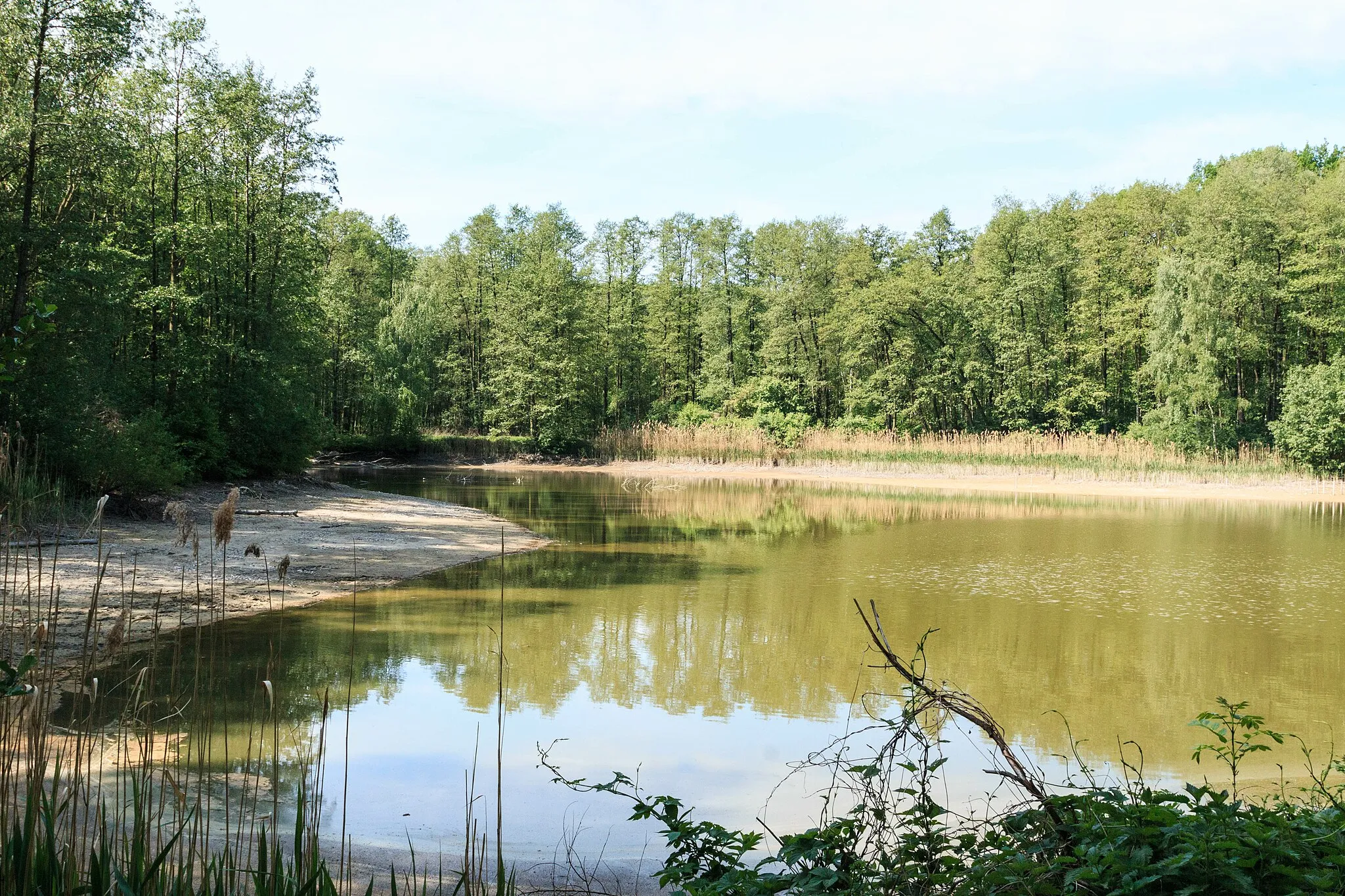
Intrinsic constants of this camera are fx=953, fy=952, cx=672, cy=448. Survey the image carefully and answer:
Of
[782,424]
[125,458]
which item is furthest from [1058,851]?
[782,424]

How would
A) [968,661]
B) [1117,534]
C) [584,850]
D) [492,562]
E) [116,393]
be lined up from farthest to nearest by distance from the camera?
1. [1117,534]
2. [116,393]
3. [492,562]
4. [968,661]
5. [584,850]

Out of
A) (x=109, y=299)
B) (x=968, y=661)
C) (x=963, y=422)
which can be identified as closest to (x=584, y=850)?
(x=968, y=661)

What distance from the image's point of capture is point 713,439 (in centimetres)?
4388

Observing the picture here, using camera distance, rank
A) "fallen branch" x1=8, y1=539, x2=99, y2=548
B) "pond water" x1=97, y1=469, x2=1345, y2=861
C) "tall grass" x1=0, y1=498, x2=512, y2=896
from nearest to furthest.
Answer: "tall grass" x1=0, y1=498, x2=512, y2=896 → "fallen branch" x1=8, y1=539, x2=99, y2=548 → "pond water" x1=97, y1=469, x2=1345, y2=861

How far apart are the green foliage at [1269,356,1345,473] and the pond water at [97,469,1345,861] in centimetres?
1917

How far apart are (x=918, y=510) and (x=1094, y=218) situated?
28442 millimetres

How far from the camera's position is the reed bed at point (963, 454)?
33844 millimetres

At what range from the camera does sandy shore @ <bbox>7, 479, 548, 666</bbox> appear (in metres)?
7.79

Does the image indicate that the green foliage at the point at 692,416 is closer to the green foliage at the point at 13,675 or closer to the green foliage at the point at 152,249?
the green foliage at the point at 152,249

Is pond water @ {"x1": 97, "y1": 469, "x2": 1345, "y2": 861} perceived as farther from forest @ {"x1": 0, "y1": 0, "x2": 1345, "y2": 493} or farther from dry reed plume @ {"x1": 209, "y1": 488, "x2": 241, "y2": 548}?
forest @ {"x1": 0, "y1": 0, "x2": 1345, "y2": 493}

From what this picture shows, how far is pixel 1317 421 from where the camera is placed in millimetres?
33188

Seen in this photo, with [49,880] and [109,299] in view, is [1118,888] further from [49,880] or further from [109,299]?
[109,299]

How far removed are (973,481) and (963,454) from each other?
3151 millimetres

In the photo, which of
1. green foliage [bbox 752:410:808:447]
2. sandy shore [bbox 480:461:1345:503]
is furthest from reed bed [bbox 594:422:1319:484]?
green foliage [bbox 752:410:808:447]
